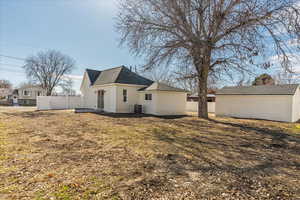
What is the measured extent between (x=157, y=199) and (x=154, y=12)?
414 inches

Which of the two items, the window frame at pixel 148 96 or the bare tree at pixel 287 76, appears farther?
the window frame at pixel 148 96

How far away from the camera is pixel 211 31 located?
1059 cm

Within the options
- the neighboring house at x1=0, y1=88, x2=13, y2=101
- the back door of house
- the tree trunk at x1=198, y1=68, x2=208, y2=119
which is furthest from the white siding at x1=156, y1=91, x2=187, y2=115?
the neighboring house at x1=0, y1=88, x2=13, y2=101

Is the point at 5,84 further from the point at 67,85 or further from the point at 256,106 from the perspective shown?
the point at 256,106

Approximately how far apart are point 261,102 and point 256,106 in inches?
21.3

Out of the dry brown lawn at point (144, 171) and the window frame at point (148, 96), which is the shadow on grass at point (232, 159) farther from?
the window frame at point (148, 96)

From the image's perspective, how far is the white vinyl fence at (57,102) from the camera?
19605 mm

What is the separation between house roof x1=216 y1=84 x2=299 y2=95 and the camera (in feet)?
43.4

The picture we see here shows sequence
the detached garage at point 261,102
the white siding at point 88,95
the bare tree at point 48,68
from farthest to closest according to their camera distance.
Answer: the bare tree at point 48,68 → the white siding at point 88,95 → the detached garage at point 261,102

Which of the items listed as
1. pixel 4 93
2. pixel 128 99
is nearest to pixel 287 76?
pixel 128 99

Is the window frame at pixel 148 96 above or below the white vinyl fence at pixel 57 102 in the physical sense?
above

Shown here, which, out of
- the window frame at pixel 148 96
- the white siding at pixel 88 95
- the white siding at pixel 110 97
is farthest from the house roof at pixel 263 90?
the white siding at pixel 88 95

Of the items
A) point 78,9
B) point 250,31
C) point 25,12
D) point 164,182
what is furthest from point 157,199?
point 25,12

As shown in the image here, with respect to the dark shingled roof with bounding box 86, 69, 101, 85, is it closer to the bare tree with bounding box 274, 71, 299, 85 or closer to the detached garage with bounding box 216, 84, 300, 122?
the detached garage with bounding box 216, 84, 300, 122
